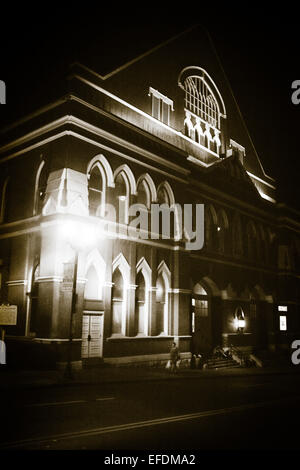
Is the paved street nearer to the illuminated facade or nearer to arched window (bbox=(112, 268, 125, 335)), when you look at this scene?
the illuminated facade

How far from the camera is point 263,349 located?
34.3 metres

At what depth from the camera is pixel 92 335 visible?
2061 cm

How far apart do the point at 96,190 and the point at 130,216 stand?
250 centimetres

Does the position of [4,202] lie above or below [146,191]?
below

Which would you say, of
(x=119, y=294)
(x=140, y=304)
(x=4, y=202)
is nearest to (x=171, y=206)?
(x=140, y=304)

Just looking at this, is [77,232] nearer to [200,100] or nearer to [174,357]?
[174,357]

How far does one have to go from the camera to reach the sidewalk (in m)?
15.8

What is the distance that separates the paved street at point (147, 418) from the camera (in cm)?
779

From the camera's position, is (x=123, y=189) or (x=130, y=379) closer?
(x=130, y=379)

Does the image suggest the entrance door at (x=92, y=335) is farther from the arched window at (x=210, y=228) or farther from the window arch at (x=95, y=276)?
the arched window at (x=210, y=228)

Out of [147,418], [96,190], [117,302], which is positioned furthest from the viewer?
[117,302]

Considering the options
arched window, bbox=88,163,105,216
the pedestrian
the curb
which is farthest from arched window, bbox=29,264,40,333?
the pedestrian

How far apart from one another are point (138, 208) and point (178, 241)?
3421 mm
